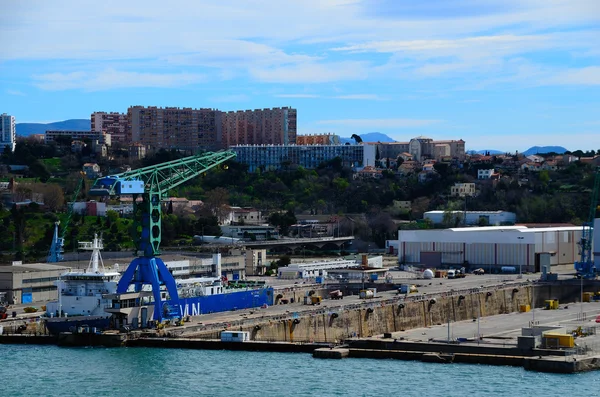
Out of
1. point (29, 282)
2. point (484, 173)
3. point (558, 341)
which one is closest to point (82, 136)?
point (484, 173)

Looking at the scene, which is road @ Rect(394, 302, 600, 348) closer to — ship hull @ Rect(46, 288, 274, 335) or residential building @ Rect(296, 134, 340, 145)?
ship hull @ Rect(46, 288, 274, 335)

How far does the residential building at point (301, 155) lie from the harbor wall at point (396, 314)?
6521cm

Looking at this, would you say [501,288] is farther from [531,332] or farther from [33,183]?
[33,183]

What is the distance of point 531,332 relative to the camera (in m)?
37.1

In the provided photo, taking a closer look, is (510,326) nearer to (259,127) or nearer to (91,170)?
(91,170)

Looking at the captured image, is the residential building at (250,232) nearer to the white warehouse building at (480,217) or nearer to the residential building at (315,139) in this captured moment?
the white warehouse building at (480,217)

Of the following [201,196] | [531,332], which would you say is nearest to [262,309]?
[531,332]

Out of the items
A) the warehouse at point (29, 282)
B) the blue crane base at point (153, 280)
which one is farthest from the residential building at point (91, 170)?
the blue crane base at point (153, 280)

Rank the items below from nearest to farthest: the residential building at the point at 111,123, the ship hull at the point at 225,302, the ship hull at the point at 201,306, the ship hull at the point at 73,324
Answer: the ship hull at the point at 73,324 → the ship hull at the point at 201,306 → the ship hull at the point at 225,302 → the residential building at the point at 111,123

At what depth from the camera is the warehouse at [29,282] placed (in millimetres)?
49812

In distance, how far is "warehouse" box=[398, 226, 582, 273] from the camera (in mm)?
70375

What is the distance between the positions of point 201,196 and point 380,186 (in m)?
17.2

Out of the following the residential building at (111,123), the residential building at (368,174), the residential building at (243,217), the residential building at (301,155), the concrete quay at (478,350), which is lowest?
the concrete quay at (478,350)

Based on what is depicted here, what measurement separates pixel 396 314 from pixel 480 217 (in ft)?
144
